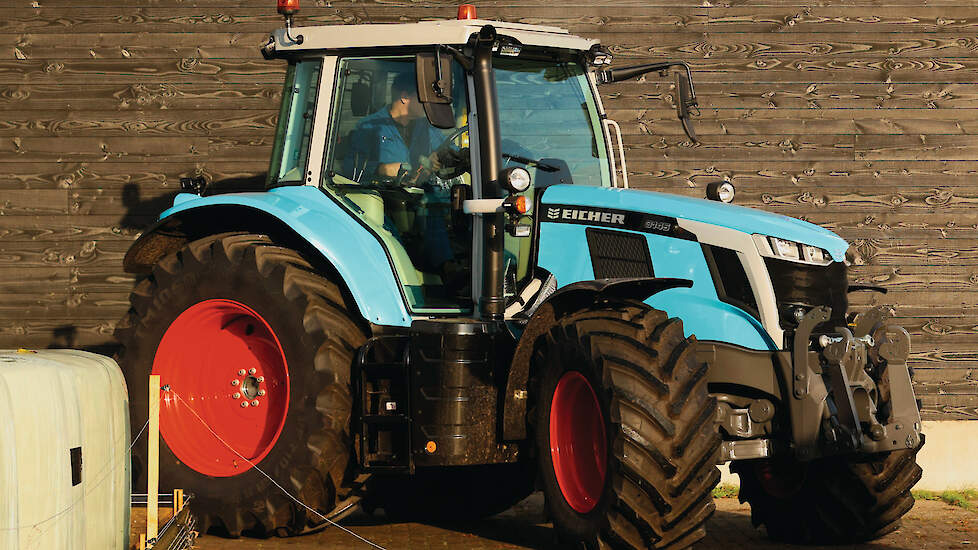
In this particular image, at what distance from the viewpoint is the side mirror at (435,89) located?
5945mm

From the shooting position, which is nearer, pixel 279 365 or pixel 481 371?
pixel 481 371

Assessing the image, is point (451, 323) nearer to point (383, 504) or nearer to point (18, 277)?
point (383, 504)

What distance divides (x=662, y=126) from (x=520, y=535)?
3.65 meters

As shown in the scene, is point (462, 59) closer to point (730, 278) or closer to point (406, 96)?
point (406, 96)

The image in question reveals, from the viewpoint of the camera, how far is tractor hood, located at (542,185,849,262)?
597cm

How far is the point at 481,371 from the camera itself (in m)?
6.13

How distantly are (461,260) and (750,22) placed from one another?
3793 millimetres

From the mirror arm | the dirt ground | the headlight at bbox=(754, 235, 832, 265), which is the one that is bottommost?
the dirt ground

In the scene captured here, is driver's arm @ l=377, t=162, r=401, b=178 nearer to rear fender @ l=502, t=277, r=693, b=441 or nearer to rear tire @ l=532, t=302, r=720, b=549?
rear fender @ l=502, t=277, r=693, b=441

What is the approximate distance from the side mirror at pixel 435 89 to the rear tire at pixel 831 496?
231cm

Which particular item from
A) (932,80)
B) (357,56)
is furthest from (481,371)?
(932,80)

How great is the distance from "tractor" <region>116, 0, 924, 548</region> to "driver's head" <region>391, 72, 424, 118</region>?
0.02m

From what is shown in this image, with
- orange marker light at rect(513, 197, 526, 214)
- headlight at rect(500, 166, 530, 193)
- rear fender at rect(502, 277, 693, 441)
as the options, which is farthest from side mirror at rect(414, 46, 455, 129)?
rear fender at rect(502, 277, 693, 441)

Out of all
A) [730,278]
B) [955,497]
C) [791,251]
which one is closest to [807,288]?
[791,251]
